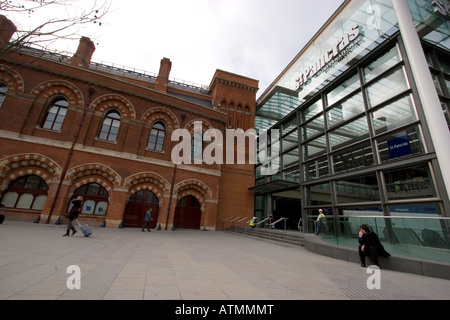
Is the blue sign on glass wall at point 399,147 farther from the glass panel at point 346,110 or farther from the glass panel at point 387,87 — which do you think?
the glass panel at point 346,110

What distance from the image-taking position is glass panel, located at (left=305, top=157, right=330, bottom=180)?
1404 centimetres

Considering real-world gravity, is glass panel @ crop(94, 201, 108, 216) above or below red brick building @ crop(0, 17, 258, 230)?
below

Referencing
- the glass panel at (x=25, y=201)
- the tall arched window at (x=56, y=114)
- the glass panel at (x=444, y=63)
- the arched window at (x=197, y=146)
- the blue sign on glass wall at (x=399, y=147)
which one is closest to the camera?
the blue sign on glass wall at (x=399, y=147)

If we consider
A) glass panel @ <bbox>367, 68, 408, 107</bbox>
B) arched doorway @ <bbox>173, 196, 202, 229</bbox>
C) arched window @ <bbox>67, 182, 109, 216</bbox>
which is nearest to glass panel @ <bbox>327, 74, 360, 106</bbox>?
glass panel @ <bbox>367, 68, 408, 107</bbox>

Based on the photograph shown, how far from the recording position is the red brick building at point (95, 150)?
12289 mm

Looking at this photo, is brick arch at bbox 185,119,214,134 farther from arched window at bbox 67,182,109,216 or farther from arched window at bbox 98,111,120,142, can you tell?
arched window at bbox 67,182,109,216

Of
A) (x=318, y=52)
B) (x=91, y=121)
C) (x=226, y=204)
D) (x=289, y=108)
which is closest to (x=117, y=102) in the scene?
(x=91, y=121)

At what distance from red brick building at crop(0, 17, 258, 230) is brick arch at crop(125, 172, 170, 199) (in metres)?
0.07

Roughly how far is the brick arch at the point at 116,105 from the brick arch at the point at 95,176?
446 cm

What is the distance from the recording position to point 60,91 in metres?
14.1

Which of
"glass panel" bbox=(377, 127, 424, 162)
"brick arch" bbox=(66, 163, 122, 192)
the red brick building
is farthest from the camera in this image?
"brick arch" bbox=(66, 163, 122, 192)

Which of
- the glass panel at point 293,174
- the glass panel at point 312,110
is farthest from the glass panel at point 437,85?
the glass panel at point 293,174
